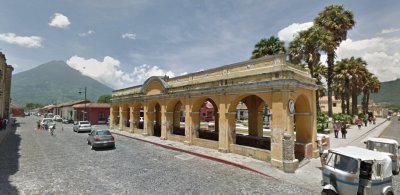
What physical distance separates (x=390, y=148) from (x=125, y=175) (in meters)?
13.5

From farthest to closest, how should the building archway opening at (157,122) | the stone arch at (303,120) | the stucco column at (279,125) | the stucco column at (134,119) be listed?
the stucco column at (134,119) → the building archway opening at (157,122) → the stone arch at (303,120) → the stucco column at (279,125)

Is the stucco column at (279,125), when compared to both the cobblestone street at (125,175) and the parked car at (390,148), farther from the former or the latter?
the parked car at (390,148)

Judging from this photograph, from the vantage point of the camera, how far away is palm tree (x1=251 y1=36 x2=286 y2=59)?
28.6m

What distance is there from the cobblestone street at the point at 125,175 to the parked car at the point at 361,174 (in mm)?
1546

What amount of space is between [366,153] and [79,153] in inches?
678

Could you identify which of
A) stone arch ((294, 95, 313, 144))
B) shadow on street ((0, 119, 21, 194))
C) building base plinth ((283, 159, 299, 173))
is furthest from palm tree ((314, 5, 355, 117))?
shadow on street ((0, 119, 21, 194))

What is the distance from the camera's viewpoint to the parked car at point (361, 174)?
774cm

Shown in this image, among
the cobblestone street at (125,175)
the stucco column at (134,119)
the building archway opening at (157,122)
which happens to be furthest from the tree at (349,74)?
the cobblestone street at (125,175)

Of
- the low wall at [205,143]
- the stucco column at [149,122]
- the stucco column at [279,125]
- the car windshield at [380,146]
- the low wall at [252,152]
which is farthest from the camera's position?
the stucco column at [149,122]

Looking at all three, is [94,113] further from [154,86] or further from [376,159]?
[376,159]

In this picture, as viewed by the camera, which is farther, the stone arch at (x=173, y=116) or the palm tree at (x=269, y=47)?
the palm tree at (x=269, y=47)

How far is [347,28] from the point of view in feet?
96.8

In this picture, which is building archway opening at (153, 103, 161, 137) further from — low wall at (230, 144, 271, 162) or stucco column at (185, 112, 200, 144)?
low wall at (230, 144, 271, 162)

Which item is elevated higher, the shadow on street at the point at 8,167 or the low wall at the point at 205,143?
the low wall at the point at 205,143
